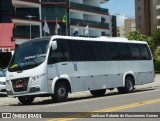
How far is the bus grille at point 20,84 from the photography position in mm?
19656

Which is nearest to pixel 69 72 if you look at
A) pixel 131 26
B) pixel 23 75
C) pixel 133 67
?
pixel 23 75

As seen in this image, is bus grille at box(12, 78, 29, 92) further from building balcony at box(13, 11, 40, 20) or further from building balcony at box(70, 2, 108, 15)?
building balcony at box(70, 2, 108, 15)

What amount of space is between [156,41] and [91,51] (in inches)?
3053

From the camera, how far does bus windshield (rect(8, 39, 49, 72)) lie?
1972 cm

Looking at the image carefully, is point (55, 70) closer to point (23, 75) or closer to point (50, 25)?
point (23, 75)

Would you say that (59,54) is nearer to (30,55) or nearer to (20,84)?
(30,55)

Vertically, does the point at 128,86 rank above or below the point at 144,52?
below

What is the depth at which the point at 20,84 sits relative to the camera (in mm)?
19781

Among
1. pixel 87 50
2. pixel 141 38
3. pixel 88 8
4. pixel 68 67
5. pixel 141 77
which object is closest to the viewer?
pixel 68 67

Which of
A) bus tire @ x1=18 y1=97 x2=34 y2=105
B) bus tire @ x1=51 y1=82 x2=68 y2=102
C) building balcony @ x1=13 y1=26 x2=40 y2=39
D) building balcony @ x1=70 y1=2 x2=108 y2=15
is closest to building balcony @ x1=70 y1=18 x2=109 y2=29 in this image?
building balcony @ x1=70 y1=2 x2=108 y2=15

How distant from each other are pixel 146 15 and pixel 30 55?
101051mm

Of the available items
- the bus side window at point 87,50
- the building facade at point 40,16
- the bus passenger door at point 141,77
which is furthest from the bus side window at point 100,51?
the building facade at point 40,16

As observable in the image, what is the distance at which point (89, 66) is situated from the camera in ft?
73.3

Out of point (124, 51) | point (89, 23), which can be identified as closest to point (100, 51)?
point (124, 51)
